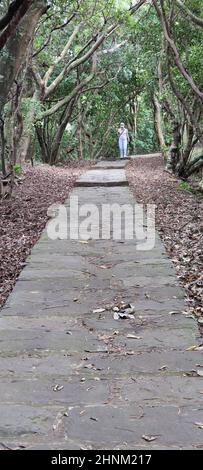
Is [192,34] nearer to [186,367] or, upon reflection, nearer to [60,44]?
[60,44]

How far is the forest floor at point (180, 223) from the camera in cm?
447

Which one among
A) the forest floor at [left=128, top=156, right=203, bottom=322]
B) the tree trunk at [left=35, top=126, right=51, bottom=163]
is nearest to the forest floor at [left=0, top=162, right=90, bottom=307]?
the forest floor at [left=128, top=156, right=203, bottom=322]

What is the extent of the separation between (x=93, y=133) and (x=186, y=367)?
67.7 feet

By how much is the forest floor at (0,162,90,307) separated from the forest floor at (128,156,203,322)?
146 centimetres

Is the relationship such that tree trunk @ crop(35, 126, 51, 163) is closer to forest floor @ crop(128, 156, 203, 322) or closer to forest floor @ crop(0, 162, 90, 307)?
forest floor @ crop(0, 162, 90, 307)

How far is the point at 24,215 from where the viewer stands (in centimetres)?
721

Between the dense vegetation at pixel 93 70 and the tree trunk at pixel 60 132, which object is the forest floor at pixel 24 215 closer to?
the dense vegetation at pixel 93 70

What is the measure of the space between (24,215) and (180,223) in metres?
2.14

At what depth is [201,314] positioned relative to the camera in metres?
3.75

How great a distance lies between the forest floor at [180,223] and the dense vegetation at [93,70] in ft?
3.71

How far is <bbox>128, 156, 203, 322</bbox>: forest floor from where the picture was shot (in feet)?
14.7

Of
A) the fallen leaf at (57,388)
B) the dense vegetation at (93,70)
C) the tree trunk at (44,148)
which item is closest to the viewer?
the fallen leaf at (57,388)

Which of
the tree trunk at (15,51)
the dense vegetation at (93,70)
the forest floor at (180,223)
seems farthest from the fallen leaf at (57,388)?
the tree trunk at (15,51)

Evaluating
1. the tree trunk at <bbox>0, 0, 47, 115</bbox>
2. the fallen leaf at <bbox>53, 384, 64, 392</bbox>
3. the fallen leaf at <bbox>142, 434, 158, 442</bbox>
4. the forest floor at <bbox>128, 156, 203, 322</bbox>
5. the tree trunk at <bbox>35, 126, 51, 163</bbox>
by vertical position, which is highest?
the tree trunk at <bbox>0, 0, 47, 115</bbox>
